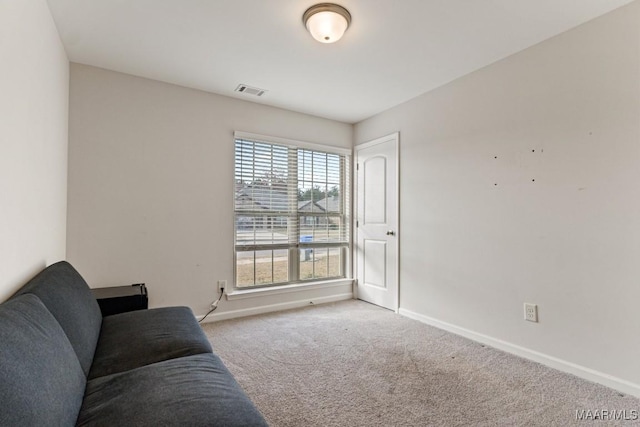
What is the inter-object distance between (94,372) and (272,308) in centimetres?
234

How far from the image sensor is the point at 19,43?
1498 millimetres

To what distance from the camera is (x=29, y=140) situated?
1651 millimetres

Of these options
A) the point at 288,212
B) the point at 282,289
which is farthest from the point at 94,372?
the point at 288,212

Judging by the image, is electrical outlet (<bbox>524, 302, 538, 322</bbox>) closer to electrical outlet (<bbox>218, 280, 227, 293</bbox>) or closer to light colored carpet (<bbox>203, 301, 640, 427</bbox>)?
light colored carpet (<bbox>203, 301, 640, 427</bbox>)

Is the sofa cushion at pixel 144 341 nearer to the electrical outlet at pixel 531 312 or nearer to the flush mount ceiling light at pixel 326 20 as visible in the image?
the flush mount ceiling light at pixel 326 20

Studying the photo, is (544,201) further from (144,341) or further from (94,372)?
(94,372)

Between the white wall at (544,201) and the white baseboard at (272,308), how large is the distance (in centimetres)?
112

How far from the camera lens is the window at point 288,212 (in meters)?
3.57

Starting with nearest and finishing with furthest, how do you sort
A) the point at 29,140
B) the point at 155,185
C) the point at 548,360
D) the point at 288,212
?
the point at 29,140 < the point at 548,360 < the point at 155,185 < the point at 288,212

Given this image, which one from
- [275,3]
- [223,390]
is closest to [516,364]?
[223,390]

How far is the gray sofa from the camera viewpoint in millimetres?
874

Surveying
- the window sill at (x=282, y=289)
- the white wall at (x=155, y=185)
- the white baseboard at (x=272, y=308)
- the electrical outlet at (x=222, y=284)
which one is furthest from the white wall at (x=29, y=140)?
the window sill at (x=282, y=289)

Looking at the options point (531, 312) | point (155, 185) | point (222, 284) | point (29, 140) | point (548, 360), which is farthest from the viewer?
point (222, 284)

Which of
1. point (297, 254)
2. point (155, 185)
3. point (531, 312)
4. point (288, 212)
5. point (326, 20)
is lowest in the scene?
point (531, 312)
